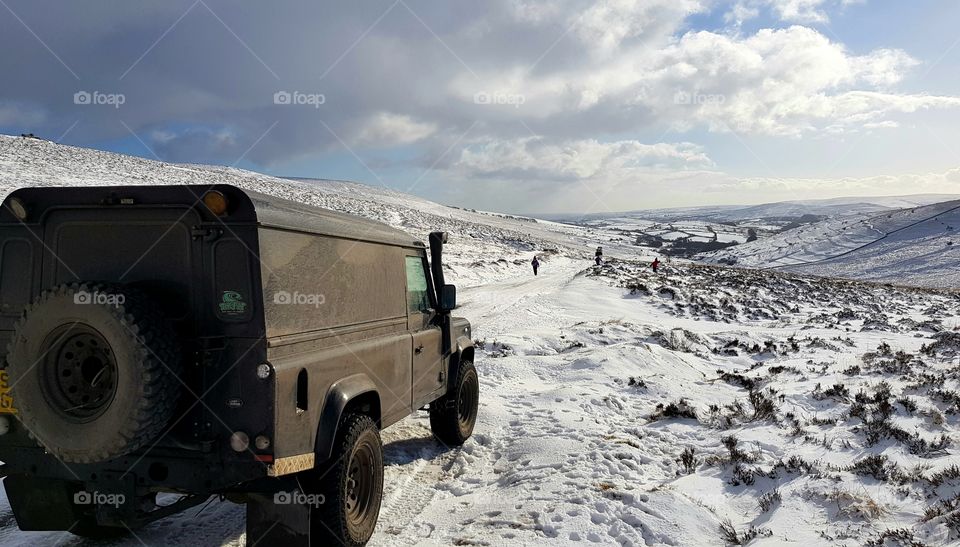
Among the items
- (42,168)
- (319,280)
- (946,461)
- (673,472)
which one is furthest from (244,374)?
(42,168)

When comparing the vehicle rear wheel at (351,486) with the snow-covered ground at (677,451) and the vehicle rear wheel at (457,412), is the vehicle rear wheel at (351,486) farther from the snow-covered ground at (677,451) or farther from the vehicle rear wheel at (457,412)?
the vehicle rear wheel at (457,412)

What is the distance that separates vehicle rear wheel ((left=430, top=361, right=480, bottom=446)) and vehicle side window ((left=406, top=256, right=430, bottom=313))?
1228 mm

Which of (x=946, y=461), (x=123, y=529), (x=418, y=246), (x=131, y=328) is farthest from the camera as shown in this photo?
(x=418, y=246)

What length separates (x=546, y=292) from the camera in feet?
84.7

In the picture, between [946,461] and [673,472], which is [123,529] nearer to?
[673,472]

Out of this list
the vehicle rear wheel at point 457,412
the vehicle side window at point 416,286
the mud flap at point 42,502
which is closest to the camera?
the mud flap at point 42,502

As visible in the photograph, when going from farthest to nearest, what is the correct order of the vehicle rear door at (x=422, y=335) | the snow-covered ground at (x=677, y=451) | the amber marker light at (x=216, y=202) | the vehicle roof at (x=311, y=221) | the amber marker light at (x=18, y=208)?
the vehicle rear door at (x=422, y=335), the snow-covered ground at (x=677, y=451), the amber marker light at (x=18, y=208), the vehicle roof at (x=311, y=221), the amber marker light at (x=216, y=202)

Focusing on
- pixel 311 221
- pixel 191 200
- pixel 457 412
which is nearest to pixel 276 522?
pixel 311 221

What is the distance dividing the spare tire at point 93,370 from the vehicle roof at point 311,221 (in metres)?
0.86

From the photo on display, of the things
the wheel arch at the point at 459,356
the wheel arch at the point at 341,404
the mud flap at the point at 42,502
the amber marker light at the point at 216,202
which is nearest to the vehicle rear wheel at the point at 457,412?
the wheel arch at the point at 459,356

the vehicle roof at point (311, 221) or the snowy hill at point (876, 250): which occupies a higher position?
the vehicle roof at point (311, 221)

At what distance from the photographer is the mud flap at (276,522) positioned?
3.69 meters

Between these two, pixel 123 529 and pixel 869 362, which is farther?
pixel 869 362

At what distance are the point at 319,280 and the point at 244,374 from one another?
0.92 metres
